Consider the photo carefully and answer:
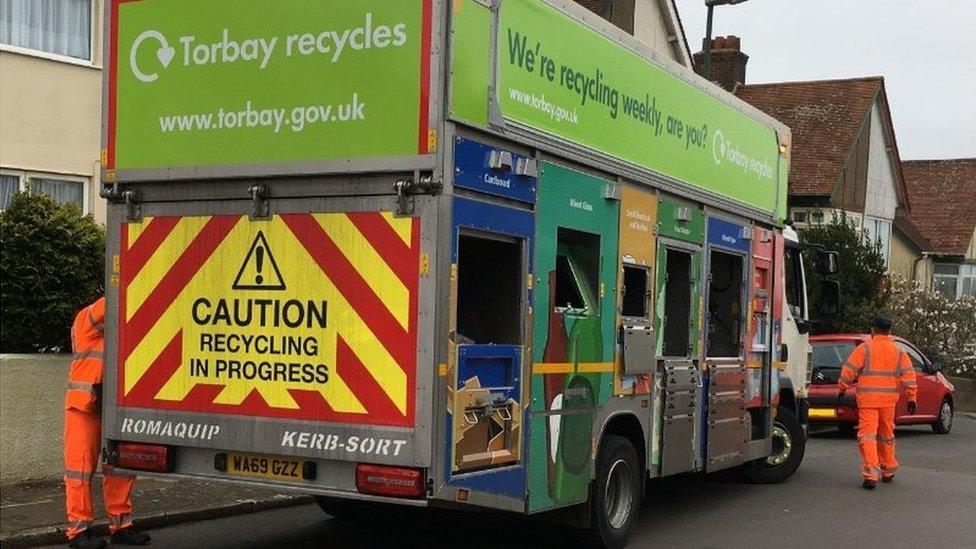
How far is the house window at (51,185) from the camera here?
13867 millimetres

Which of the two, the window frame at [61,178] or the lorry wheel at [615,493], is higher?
the window frame at [61,178]

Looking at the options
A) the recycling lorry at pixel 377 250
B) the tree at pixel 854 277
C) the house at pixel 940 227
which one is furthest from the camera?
the house at pixel 940 227

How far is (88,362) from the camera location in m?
7.89

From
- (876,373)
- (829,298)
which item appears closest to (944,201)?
(876,373)

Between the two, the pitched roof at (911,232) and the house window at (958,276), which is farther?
the house window at (958,276)

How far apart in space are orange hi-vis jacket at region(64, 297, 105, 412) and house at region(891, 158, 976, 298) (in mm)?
36370

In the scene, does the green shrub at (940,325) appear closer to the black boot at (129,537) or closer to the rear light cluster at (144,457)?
the black boot at (129,537)

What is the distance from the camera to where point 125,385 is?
295 inches

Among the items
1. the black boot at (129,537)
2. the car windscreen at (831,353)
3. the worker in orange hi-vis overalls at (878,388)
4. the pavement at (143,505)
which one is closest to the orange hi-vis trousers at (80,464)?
the black boot at (129,537)

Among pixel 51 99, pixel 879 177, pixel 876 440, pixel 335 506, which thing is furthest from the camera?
pixel 879 177

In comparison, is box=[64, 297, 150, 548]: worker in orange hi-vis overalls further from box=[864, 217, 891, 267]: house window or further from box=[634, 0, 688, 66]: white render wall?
box=[864, 217, 891, 267]: house window

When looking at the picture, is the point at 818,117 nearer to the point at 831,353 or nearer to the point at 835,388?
the point at 831,353

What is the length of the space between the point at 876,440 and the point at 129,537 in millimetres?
7656

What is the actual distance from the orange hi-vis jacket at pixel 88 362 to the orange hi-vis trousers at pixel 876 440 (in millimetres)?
7628
